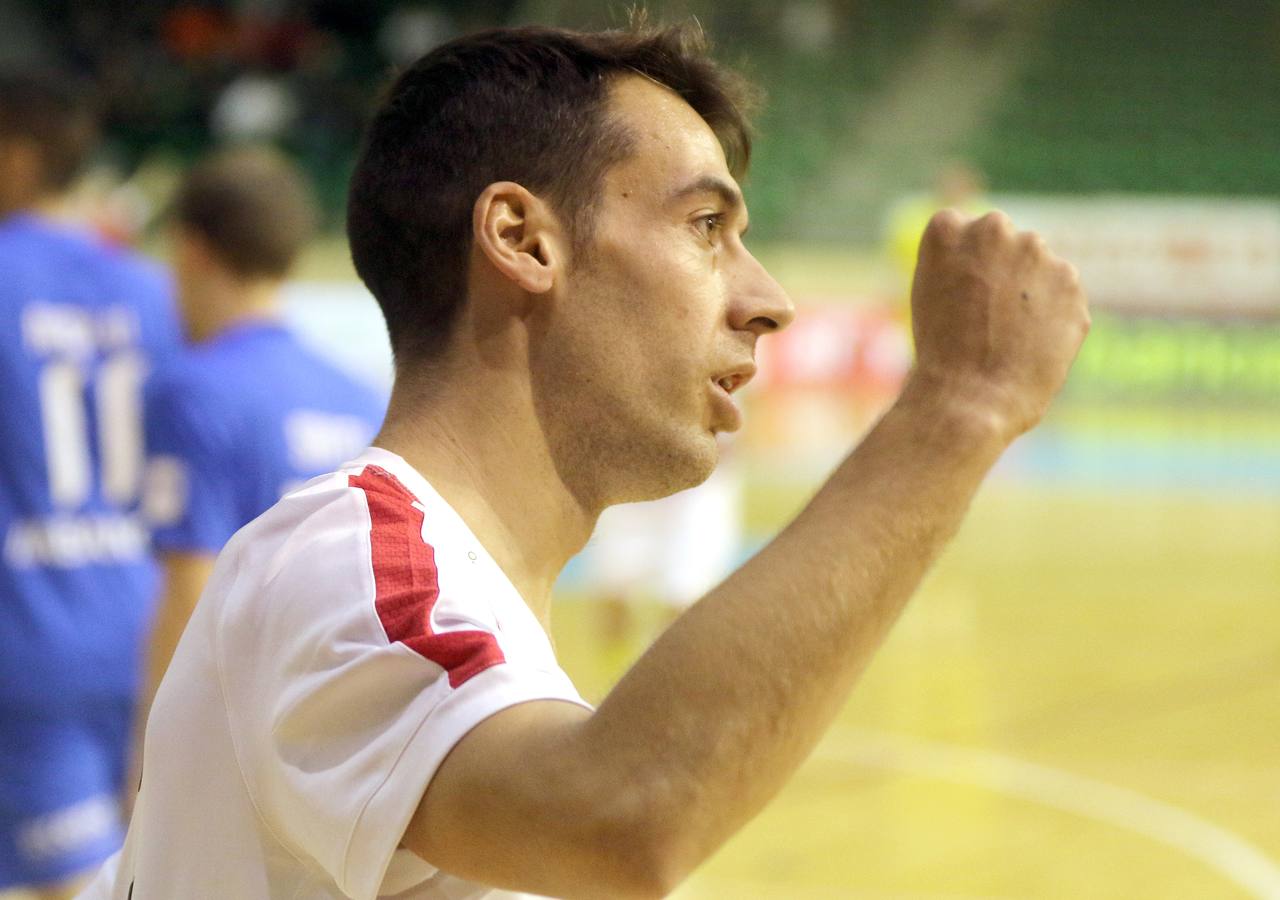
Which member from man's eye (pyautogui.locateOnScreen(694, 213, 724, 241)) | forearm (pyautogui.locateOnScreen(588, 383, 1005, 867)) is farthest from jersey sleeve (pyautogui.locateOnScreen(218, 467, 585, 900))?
man's eye (pyautogui.locateOnScreen(694, 213, 724, 241))

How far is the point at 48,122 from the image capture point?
374 centimetres

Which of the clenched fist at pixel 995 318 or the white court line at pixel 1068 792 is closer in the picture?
the clenched fist at pixel 995 318

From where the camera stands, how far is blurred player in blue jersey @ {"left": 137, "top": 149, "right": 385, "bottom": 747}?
3086 millimetres

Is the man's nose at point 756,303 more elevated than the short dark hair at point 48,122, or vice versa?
the short dark hair at point 48,122

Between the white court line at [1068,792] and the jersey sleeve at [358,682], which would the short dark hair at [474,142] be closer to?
the jersey sleeve at [358,682]

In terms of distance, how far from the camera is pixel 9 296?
11.4 ft

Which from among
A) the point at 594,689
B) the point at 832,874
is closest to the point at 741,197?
the point at 832,874

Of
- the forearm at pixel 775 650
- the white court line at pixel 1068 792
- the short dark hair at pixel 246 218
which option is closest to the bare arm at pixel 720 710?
the forearm at pixel 775 650

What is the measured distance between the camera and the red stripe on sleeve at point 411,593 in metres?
1.09

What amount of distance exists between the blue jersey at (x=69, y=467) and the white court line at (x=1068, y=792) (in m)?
3.18

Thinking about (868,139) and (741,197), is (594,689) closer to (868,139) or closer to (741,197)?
(741,197)

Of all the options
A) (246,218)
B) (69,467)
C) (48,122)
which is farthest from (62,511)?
(48,122)

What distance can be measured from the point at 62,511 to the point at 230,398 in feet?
2.14

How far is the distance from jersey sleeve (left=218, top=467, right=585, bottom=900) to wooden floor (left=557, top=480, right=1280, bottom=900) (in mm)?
3826
